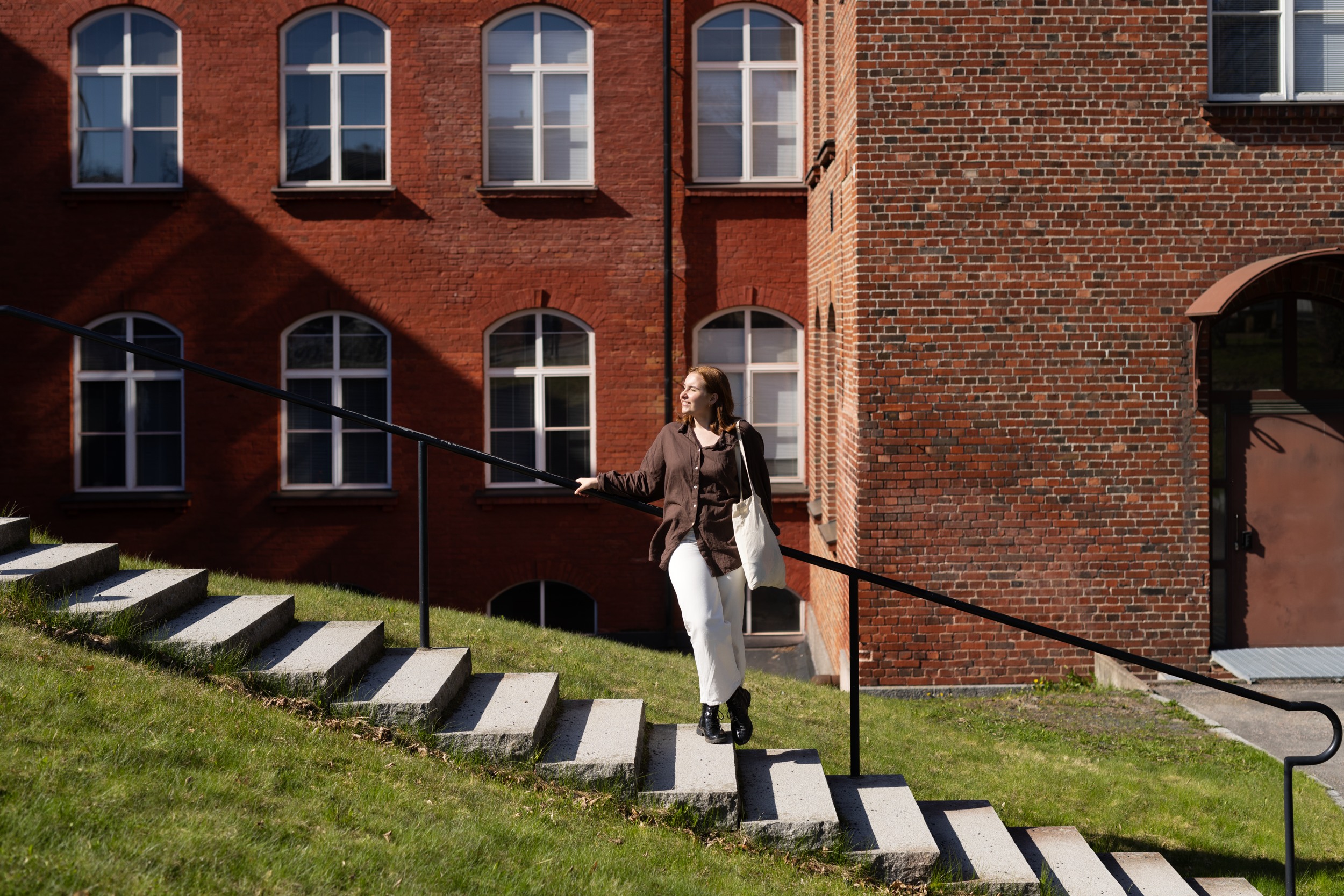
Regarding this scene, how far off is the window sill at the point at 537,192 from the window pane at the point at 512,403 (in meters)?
2.10

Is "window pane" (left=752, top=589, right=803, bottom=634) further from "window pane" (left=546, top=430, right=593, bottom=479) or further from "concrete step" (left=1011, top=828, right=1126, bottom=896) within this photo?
"concrete step" (left=1011, top=828, right=1126, bottom=896)

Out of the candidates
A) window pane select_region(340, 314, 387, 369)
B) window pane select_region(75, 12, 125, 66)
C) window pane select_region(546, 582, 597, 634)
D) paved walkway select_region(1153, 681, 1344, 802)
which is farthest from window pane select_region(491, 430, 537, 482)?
paved walkway select_region(1153, 681, 1344, 802)

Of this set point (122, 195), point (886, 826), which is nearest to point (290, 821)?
point (886, 826)

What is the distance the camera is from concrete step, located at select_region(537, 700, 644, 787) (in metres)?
4.73

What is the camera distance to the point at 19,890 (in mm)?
3176

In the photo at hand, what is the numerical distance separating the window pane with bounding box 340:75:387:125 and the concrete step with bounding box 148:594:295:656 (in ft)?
30.0

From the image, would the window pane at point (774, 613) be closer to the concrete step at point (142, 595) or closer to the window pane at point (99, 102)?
the concrete step at point (142, 595)

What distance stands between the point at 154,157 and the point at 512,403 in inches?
200

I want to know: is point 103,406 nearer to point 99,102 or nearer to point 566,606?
point 99,102

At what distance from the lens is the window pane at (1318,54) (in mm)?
10133

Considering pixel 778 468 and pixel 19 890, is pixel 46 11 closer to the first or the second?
pixel 778 468

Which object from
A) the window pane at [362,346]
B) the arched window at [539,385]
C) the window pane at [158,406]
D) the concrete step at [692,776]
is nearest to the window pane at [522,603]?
the arched window at [539,385]

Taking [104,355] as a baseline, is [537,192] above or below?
above

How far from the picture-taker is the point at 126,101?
45.0 ft
